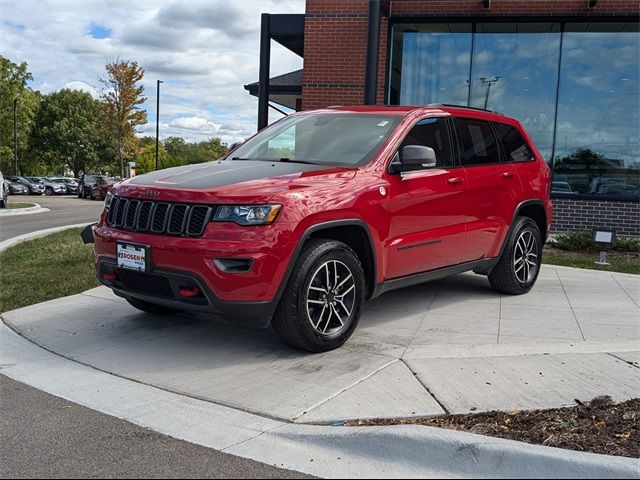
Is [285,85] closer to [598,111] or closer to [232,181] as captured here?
[598,111]

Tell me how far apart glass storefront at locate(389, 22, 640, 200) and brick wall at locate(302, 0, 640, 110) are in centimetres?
41

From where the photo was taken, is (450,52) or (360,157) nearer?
(360,157)

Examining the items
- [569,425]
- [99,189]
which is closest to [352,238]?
[569,425]

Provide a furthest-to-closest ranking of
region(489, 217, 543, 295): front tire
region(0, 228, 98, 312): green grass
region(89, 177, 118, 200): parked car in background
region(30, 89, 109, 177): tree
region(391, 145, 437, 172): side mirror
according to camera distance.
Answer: region(30, 89, 109, 177): tree
region(89, 177, 118, 200): parked car in background
region(0, 228, 98, 312): green grass
region(489, 217, 543, 295): front tire
region(391, 145, 437, 172): side mirror

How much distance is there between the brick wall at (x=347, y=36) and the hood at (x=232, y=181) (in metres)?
8.40

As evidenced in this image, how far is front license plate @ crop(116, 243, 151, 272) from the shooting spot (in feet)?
14.8

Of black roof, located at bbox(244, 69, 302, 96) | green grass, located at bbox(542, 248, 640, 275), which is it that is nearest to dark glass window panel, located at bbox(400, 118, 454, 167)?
green grass, located at bbox(542, 248, 640, 275)

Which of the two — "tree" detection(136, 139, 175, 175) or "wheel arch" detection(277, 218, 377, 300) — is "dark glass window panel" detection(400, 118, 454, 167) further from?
"tree" detection(136, 139, 175, 175)

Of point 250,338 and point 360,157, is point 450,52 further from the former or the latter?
point 250,338

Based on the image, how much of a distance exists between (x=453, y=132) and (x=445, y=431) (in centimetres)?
348

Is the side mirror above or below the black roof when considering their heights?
below

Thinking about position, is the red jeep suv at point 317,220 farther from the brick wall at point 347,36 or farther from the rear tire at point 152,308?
the brick wall at point 347,36

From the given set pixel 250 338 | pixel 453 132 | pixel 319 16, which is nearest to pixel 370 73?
pixel 319 16

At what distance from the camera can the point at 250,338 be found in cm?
518
